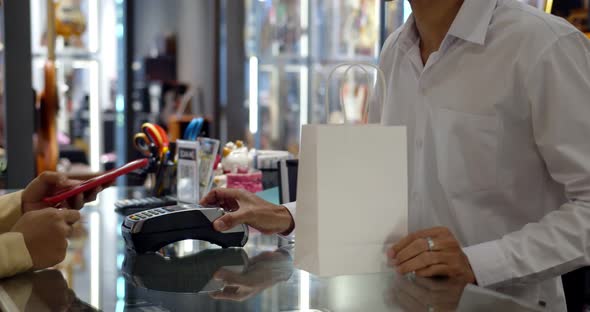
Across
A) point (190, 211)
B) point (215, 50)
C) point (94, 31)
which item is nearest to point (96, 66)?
point (94, 31)

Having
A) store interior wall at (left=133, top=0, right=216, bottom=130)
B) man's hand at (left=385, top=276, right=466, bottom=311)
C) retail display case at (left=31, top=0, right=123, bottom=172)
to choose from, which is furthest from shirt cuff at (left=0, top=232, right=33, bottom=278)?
store interior wall at (left=133, top=0, right=216, bottom=130)

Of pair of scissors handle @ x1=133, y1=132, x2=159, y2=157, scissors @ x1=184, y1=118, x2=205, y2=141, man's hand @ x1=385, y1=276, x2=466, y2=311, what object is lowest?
man's hand @ x1=385, y1=276, x2=466, y2=311

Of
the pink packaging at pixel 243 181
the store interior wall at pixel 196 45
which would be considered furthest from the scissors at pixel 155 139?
the store interior wall at pixel 196 45

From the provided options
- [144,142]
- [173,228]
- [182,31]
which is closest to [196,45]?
[182,31]

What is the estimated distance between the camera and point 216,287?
1.26 m

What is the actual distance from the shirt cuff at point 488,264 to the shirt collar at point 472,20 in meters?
0.45

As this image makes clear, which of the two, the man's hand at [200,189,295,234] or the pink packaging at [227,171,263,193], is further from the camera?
the pink packaging at [227,171,263,193]

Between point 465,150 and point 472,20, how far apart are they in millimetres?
272

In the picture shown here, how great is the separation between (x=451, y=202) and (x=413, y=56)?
1.17ft

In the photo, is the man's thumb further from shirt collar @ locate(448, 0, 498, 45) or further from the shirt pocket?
shirt collar @ locate(448, 0, 498, 45)

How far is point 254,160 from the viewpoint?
8.19 feet

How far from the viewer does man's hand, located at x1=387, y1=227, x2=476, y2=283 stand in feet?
3.89

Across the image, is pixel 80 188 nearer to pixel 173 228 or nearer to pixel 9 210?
pixel 9 210

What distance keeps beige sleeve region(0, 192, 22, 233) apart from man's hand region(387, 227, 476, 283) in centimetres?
97
